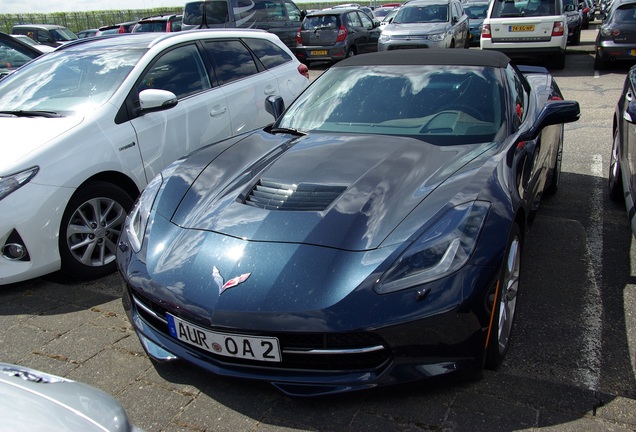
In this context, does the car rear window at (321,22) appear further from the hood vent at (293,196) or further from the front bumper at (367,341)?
the front bumper at (367,341)

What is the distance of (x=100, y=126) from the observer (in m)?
4.11

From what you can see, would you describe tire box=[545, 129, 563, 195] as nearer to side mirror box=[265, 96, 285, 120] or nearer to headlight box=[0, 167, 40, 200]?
side mirror box=[265, 96, 285, 120]

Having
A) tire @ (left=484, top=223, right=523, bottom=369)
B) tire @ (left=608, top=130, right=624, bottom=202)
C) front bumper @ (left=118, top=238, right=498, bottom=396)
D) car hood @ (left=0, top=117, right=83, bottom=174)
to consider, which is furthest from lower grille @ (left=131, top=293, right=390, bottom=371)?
tire @ (left=608, top=130, right=624, bottom=202)

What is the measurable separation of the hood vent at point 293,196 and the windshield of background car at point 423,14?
1292 cm

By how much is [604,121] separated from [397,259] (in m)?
6.65

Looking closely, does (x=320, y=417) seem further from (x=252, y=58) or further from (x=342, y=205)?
(x=252, y=58)

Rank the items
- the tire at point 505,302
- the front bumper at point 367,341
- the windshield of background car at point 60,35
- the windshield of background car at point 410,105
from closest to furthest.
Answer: the front bumper at point 367,341 < the tire at point 505,302 < the windshield of background car at point 410,105 < the windshield of background car at point 60,35

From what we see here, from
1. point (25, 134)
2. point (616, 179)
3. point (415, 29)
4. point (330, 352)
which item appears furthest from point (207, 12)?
point (330, 352)

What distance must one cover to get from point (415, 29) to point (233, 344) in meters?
13.0

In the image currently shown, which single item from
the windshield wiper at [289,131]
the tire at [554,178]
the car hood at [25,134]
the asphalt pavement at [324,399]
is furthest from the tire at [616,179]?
the car hood at [25,134]

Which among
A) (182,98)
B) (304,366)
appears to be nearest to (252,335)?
(304,366)

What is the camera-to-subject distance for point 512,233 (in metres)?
2.73

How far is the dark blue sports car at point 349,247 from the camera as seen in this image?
236cm

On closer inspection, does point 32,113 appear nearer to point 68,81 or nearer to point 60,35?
point 68,81
